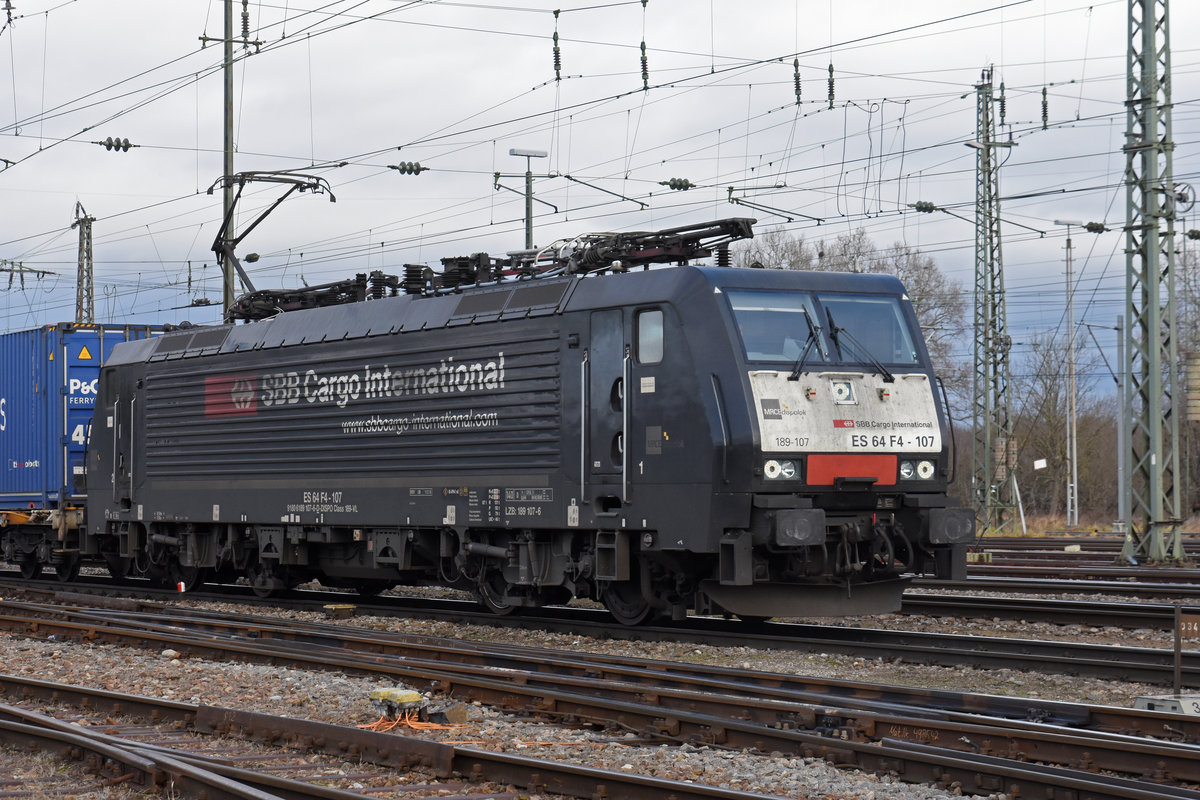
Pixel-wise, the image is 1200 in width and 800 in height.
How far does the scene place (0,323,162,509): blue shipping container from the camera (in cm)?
2275

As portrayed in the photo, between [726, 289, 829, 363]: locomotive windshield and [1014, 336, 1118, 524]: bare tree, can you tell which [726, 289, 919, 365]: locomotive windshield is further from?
[1014, 336, 1118, 524]: bare tree

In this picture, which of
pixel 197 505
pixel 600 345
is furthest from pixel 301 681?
pixel 197 505

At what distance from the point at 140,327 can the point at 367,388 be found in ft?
26.6

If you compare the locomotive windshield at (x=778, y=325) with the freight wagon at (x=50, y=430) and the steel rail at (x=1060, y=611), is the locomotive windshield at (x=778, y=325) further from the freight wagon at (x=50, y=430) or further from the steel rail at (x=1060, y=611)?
the freight wagon at (x=50, y=430)

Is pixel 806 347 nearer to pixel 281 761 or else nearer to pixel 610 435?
pixel 610 435

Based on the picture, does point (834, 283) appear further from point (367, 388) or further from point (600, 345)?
point (367, 388)

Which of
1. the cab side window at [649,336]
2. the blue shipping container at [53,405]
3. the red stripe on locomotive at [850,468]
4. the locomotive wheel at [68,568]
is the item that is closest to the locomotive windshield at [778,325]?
the cab side window at [649,336]

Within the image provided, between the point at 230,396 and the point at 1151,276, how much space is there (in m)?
14.3

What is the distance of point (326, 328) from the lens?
1744 centimetres

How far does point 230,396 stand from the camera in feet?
61.6

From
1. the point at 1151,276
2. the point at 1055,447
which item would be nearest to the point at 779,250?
the point at 1055,447

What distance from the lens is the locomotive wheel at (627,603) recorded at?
1409cm

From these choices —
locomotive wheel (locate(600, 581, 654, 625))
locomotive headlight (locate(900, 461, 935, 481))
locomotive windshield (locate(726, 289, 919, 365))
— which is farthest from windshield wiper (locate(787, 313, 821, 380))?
locomotive wheel (locate(600, 581, 654, 625))

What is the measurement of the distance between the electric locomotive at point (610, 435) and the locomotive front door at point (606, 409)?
3cm
